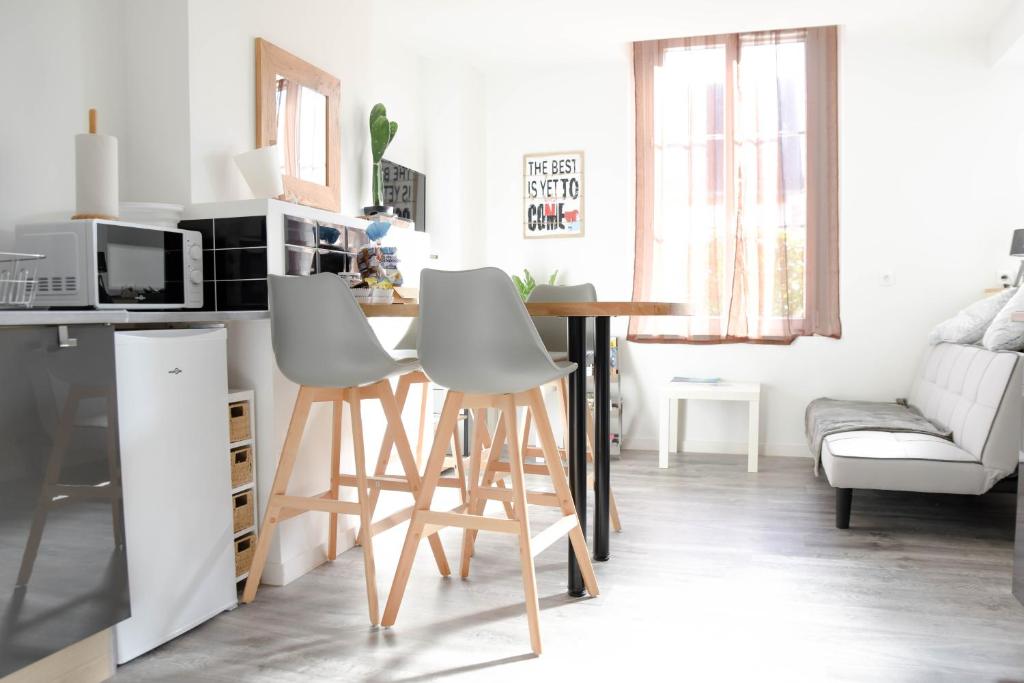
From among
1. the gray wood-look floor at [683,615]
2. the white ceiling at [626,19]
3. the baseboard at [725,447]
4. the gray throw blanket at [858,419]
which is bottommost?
the gray wood-look floor at [683,615]

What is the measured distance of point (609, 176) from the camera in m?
5.21

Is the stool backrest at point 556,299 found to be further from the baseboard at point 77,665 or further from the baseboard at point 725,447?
the baseboard at point 725,447

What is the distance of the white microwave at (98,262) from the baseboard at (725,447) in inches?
138

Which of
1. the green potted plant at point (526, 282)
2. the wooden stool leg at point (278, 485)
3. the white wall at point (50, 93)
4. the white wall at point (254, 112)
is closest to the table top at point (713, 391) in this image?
the green potted plant at point (526, 282)

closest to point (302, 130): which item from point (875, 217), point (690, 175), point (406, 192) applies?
point (406, 192)

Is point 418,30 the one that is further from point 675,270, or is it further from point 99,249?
A: point 99,249

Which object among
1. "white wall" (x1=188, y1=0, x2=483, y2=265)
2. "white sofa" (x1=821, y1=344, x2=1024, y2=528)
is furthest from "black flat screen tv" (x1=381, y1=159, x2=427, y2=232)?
"white sofa" (x1=821, y1=344, x2=1024, y2=528)

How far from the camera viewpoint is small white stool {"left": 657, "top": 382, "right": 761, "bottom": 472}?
14.8ft

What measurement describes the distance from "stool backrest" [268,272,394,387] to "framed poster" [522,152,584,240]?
308cm

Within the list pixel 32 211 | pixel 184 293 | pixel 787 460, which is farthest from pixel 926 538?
pixel 32 211

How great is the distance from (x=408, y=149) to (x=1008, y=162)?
3.57 metres

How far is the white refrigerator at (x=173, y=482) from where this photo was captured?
205 cm

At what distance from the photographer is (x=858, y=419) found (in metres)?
3.84

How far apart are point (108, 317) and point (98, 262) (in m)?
0.32
